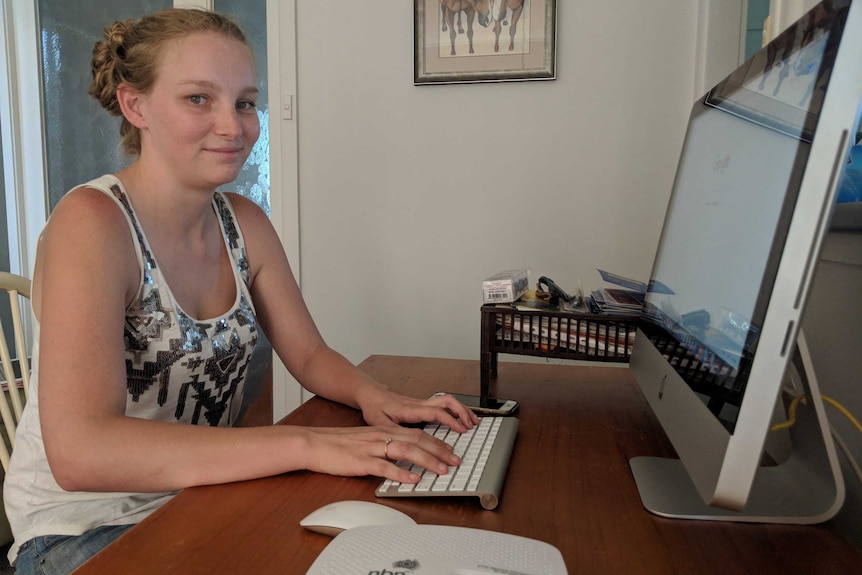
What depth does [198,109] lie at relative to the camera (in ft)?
3.36

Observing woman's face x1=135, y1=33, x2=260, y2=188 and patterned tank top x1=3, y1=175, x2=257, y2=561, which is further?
woman's face x1=135, y1=33, x2=260, y2=188

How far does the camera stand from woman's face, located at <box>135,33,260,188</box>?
1.01 m

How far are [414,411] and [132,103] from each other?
68cm

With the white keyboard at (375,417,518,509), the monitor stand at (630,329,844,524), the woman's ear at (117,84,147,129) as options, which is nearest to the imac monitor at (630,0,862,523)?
the monitor stand at (630,329,844,524)

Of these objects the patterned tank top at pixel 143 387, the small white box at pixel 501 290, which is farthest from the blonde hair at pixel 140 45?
the small white box at pixel 501 290

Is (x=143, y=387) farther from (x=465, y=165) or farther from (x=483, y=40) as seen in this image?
(x=483, y=40)

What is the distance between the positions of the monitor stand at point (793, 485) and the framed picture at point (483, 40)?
1538 millimetres

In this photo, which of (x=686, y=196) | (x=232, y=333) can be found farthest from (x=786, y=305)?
(x=232, y=333)

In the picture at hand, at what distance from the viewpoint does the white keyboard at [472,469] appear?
2.28 ft

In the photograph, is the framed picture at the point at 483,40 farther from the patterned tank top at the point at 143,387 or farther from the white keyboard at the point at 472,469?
the white keyboard at the point at 472,469

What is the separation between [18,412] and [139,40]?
0.78 meters

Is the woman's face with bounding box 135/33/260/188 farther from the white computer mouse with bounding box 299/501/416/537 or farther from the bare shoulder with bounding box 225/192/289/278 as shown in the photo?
the white computer mouse with bounding box 299/501/416/537

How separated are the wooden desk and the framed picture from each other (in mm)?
1457

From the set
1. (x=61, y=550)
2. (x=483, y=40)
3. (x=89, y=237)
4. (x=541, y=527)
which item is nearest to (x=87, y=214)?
(x=89, y=237)
